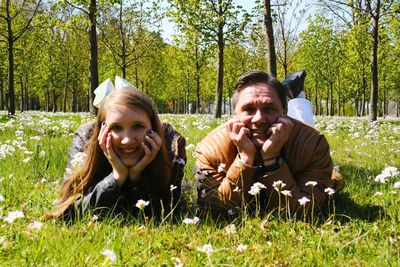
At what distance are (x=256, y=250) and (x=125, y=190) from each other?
137cm

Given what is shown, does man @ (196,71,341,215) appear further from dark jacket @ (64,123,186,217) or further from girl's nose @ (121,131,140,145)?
girl's nose @ (121,131,140,145)

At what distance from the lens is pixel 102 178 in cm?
379

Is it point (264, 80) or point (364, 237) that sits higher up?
point (264, 80)

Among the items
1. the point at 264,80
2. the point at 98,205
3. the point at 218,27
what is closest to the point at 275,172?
the point at 264,80

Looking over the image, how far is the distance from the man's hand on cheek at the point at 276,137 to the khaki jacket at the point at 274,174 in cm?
17

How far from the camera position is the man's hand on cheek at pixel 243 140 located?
11.3ft

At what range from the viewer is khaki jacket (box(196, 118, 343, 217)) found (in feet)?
11.7

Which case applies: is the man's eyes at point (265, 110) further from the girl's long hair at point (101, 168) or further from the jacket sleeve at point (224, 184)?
the girl's long hair at point (101, 168)

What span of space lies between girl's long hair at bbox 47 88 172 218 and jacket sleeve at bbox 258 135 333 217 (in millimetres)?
891

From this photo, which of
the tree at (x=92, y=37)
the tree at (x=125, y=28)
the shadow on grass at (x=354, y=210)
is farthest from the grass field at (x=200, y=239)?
the tree at (x=125, y=28)

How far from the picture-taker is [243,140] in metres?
3.44

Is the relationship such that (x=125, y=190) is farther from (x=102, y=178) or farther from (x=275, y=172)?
(x=275, y=172)

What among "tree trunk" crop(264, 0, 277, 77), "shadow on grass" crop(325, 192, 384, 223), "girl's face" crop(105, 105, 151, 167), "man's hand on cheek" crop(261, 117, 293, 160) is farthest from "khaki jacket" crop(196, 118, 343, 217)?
"tree trunk" crop(264, 0, 277, 77)

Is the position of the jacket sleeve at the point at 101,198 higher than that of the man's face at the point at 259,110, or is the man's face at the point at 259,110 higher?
the man's face at the point at 259,110
